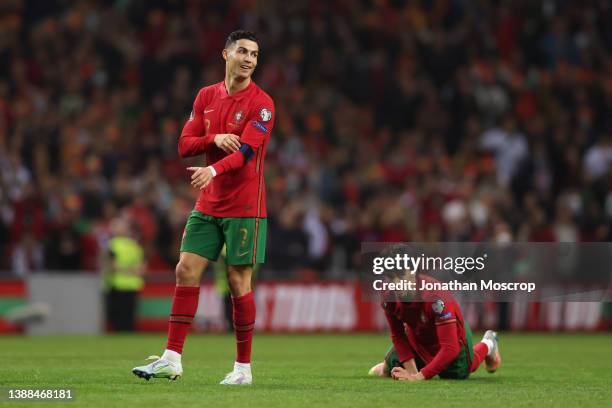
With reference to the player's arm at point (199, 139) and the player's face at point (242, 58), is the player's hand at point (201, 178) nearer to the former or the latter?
the player's arm at point (199, 139)

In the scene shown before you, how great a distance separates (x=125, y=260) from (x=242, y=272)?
11.0m

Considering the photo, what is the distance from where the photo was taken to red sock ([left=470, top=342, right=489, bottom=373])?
10.3 m

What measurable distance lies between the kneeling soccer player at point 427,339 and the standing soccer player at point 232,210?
3.80ft

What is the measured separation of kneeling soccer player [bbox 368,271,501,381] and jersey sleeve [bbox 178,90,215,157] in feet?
5.63

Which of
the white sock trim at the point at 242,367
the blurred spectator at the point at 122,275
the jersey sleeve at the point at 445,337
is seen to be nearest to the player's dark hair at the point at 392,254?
the jersey sleeve at the point at 445,337

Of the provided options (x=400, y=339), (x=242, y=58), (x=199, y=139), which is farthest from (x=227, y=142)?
(x=400, y=339)

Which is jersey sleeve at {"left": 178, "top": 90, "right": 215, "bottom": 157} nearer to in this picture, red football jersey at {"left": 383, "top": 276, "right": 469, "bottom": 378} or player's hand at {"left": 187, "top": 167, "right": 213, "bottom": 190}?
player's hand at {"left": 187, "top": 167, "right": 213, "bottom": 190}

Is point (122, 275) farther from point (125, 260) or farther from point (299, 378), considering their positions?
point (299, 378)

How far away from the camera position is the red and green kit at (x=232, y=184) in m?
9.19

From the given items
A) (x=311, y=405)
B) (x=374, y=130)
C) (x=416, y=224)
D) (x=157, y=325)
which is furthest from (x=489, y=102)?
(x=311, y=405)

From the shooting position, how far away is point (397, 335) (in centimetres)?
1002

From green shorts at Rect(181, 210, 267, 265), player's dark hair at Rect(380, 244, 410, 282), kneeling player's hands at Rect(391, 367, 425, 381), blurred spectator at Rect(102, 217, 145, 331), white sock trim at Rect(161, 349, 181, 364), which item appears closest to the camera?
white sock trim at Rect(161, 349, 181, 364)

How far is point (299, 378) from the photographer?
1034 centimetres

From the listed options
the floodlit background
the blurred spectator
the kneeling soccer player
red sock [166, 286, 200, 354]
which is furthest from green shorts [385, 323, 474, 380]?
the blurred spectator
